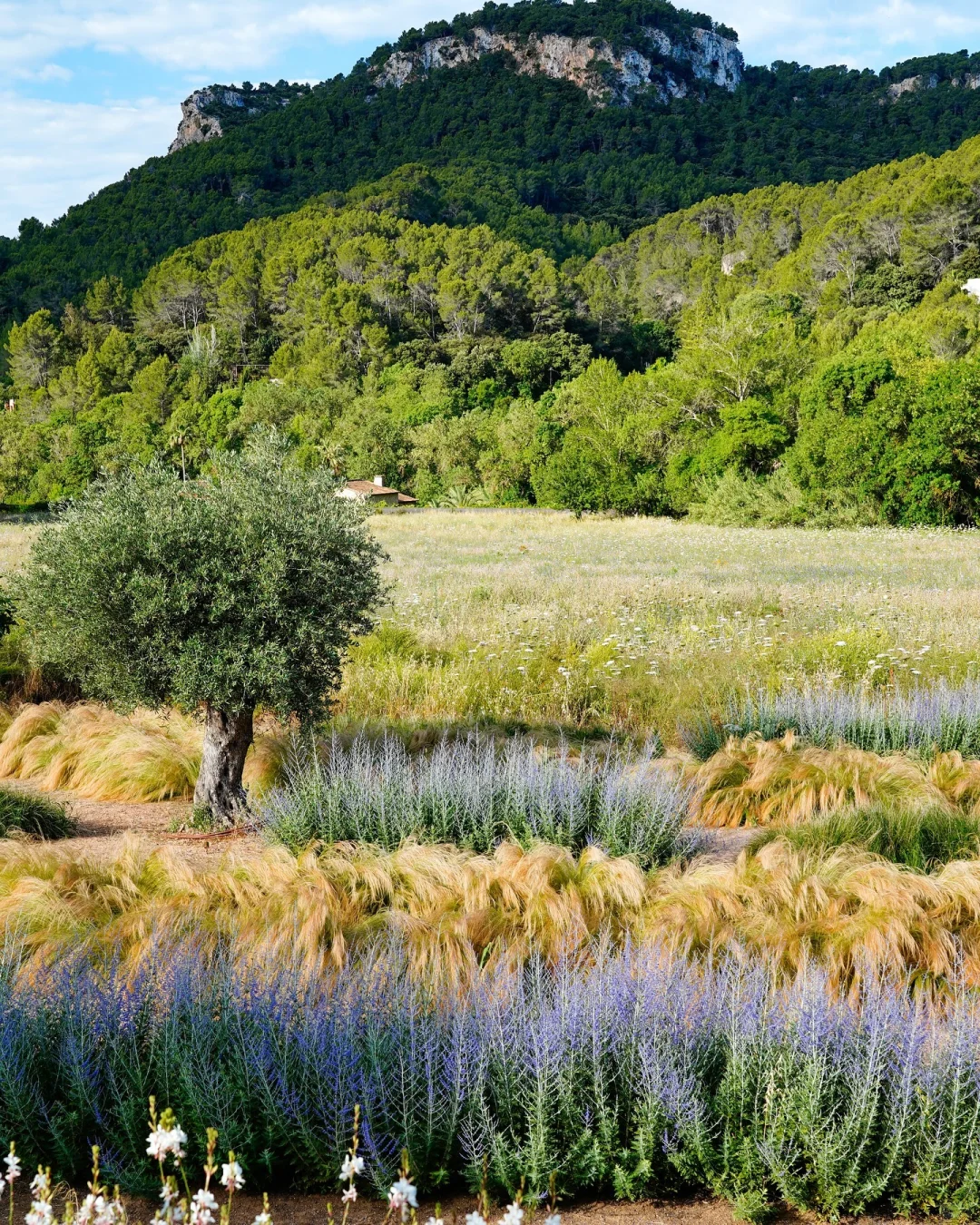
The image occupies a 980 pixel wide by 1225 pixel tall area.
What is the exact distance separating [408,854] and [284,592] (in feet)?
6.76

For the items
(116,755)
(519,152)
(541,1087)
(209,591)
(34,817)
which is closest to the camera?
(541,1087)

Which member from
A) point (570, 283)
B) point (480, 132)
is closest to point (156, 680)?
point (570, 283)

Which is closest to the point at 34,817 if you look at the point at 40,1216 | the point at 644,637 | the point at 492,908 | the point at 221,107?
the point at 492,908

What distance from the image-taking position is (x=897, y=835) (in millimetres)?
6113

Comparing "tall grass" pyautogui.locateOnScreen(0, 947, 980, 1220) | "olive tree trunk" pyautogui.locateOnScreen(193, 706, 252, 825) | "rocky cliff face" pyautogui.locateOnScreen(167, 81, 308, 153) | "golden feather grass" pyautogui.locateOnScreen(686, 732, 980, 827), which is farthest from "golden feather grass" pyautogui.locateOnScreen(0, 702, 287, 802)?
"rocky cliff face" pyautogui.locateOnScreen(167, 81, 308, 153)

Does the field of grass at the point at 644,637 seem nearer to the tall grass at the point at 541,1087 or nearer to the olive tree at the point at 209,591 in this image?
the olive tree at the point at 209,591

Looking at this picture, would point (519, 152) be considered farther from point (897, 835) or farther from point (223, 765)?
point (897, 835)

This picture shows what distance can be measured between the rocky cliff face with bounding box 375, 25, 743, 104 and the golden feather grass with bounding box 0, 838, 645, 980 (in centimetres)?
17720

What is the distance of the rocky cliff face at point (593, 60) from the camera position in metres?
164

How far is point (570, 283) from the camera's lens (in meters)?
90.9

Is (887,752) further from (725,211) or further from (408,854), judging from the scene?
(725,211)

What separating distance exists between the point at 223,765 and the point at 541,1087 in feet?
15.5

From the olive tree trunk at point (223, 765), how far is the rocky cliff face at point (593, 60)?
17560 centimetres

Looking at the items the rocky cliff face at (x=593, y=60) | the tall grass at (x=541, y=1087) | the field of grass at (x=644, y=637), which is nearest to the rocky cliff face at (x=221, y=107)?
the rocky cliff face at (x=593, y=60)
